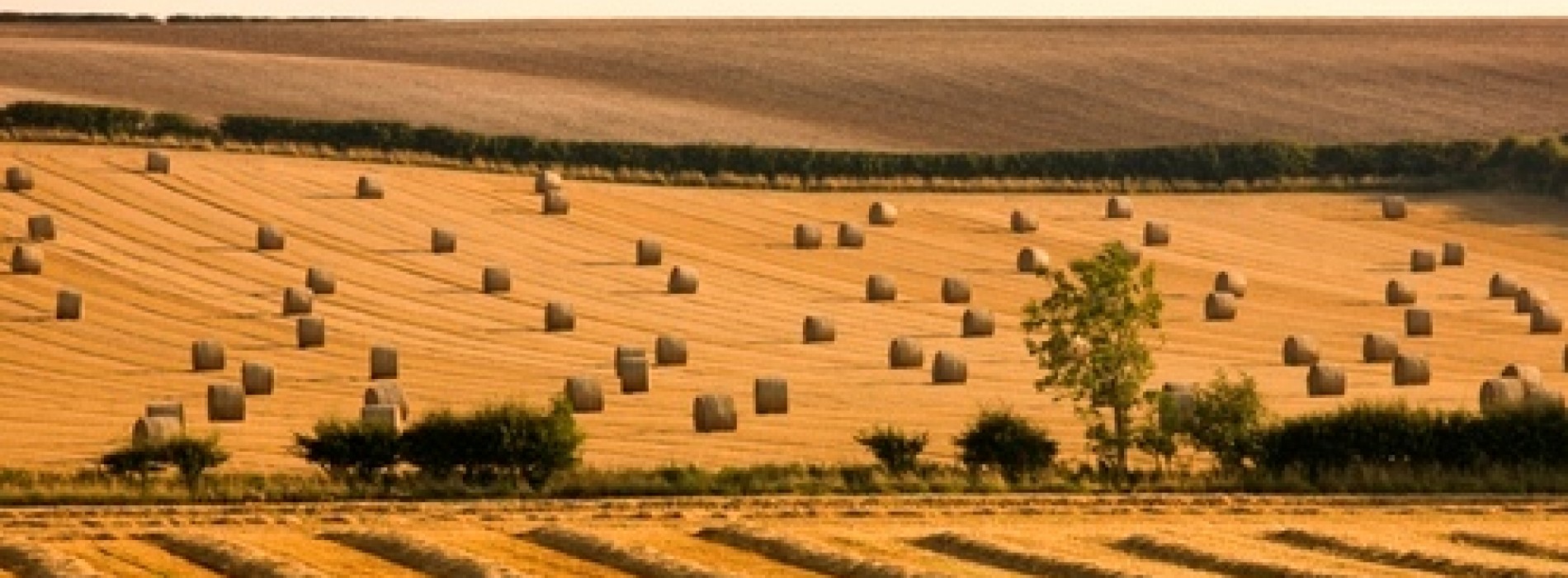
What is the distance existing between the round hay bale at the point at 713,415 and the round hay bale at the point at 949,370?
24.2 ft

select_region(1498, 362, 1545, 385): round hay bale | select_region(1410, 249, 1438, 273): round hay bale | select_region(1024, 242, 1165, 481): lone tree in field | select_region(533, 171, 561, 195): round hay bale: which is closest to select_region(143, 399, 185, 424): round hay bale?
select_region(1024, 242, 1165, 481): lone tree in field

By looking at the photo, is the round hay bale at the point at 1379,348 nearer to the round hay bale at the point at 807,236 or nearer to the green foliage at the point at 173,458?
the round hay bale at the point at 807,236

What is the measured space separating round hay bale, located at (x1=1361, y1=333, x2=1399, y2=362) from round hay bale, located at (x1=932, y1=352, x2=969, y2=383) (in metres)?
8.20

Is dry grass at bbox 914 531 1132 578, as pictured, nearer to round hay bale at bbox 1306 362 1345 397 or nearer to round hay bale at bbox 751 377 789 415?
round hay bale at bbox 751 377 789 415

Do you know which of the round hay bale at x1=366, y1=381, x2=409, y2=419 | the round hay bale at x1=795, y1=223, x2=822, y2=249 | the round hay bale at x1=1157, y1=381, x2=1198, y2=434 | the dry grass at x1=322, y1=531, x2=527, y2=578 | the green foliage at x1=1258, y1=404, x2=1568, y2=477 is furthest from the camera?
the round hay bale at x1=795, y1=223, x2=822, y2=249

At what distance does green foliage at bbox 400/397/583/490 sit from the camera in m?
60.2

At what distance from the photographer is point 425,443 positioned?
60.4m

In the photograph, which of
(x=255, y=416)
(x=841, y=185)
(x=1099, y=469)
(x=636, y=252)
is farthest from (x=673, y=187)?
(x=1099, y=469)

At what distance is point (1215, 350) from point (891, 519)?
83.8ft

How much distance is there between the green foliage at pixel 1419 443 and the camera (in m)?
62.2

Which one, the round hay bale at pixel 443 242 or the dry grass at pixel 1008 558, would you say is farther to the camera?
the round hay bale at pixel 443 242

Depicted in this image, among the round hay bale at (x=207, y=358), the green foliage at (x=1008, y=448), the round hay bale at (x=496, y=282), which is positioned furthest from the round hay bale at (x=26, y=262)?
the green foliage at (x=1008, y=448)

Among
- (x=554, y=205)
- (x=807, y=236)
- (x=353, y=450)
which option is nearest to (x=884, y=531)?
(x=353, y=450)

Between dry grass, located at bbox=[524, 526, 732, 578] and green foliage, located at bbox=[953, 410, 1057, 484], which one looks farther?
green foliage, located at bbox=[953, 410, 1057, 484]
